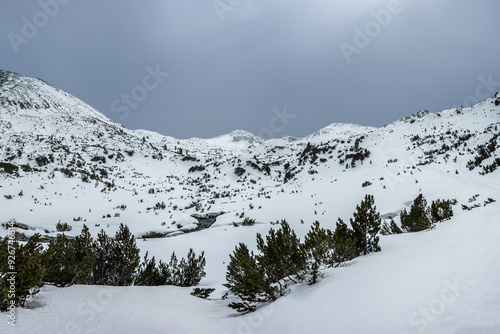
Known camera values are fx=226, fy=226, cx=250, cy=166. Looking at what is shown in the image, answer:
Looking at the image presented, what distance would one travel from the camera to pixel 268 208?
19.4 metres

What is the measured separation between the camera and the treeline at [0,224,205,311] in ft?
14.2

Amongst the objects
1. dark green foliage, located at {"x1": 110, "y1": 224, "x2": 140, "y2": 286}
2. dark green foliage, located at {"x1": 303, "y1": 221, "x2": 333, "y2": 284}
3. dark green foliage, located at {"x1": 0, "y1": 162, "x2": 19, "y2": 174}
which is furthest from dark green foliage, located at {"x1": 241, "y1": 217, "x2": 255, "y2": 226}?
dark green foliage, located at {"x1": 0, "y1": 162, "x2": 19, "y2": 174}

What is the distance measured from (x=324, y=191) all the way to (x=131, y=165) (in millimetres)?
31677

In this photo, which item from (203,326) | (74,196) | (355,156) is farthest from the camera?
(355,156)

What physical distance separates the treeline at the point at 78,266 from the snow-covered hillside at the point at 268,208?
21.0 inches

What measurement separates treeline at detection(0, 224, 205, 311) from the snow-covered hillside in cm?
53

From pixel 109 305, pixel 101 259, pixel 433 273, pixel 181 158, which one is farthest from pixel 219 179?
pixel 433 273

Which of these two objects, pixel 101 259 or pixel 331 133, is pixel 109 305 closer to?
pixel 101 259

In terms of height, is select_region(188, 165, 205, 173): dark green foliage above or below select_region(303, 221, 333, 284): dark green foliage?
above

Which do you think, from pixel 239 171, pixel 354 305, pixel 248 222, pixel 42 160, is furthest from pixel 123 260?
pixel 239 171

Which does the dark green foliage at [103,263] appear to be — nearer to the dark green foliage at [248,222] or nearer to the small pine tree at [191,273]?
the small pine tree at [191,273]

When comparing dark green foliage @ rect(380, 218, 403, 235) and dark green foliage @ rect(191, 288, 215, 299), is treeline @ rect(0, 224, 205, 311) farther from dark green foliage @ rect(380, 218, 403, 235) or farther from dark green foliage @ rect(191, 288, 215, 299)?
dark green foliage @ rect(380, 218, 403, 235)

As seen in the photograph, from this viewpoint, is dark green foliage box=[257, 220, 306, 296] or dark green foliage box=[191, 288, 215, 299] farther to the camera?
dark green foliage box=[191, 288, 215, 299]

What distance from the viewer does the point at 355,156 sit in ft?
101
